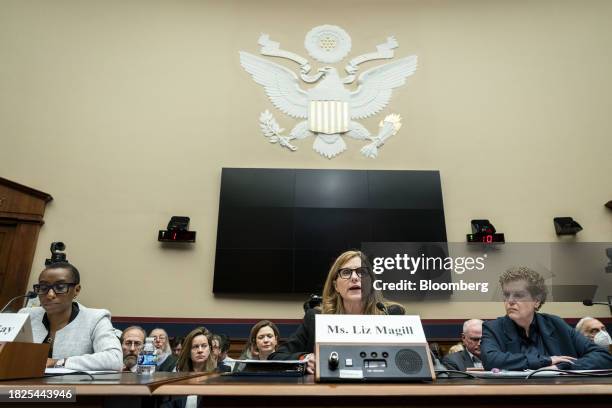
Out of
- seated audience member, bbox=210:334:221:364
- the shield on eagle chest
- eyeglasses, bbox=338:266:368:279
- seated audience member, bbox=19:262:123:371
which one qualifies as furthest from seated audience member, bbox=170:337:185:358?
the shield on eagle chest

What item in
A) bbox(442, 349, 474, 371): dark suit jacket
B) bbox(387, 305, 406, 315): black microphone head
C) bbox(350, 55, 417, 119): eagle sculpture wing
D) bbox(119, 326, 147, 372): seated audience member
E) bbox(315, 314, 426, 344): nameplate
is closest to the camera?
bbox(315, 314, 426, 344): nameplate

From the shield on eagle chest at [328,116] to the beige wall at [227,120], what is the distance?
230 millimetres

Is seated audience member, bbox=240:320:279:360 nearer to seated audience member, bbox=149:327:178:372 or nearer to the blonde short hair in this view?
seated audience member, bbox=149:327:178:372

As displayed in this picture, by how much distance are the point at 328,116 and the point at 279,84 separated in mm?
759

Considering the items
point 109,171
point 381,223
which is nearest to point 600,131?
point 381,223

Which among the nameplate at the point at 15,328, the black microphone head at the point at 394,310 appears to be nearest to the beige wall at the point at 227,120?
the black microphone head at the point at 394,310

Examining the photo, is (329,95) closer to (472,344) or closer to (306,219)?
(306,219)

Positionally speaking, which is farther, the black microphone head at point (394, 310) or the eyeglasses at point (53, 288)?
the black microphone head at point (394, 310)

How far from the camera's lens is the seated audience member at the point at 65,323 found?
175 centimetres

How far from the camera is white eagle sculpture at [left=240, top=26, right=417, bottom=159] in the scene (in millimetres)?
4980

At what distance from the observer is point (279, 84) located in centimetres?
518

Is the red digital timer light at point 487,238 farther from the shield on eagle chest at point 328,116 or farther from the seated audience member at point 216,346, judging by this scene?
the seated audience member at point 216,346

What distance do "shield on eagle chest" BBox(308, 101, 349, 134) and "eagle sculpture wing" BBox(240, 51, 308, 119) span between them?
0.11 m

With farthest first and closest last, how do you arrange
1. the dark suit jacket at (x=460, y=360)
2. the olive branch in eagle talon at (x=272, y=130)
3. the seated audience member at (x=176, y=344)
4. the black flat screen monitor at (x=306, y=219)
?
the olive branch in eagle talon at (x=272, y=130) < the black flat screen monitor at (x=306, y=219) < the seated audience member at (x=176, y=344) < the dark suit jacket at (x=460, y=360)
